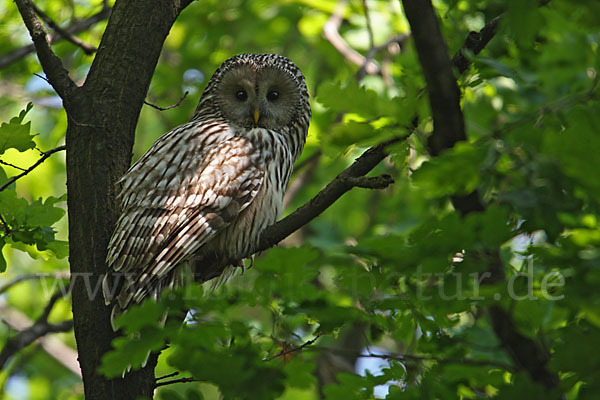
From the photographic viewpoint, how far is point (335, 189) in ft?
9.04

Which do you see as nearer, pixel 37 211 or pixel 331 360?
pixel 37 211

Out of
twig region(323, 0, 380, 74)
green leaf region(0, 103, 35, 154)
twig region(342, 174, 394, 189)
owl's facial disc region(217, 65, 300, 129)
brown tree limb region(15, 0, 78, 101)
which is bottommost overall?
twig region(342, 174, 394, 189)

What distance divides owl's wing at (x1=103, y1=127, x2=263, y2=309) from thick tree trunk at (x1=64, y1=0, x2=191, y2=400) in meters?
0.10

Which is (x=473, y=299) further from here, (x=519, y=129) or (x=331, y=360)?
(x=331, y=360)

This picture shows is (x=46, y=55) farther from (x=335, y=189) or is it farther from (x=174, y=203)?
(x=335, y=189)

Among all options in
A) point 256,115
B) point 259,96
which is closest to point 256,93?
point 259,96

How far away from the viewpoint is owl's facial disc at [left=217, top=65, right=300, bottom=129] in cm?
439

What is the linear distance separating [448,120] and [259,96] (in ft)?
8.63

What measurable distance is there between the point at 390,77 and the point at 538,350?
5.53 meters

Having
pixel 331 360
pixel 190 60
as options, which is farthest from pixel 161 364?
pixel 190 60

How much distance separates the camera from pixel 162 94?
295 inches

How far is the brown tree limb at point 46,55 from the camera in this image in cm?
308

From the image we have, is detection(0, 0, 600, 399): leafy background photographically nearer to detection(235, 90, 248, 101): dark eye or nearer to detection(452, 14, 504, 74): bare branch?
detection(452, 14, 504, 74): bare branch

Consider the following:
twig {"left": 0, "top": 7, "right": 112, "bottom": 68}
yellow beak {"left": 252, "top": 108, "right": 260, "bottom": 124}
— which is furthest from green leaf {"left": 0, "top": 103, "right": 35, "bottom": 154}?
twig {"left": 0, "top": 7, "right": 112, "bottom": 68}
